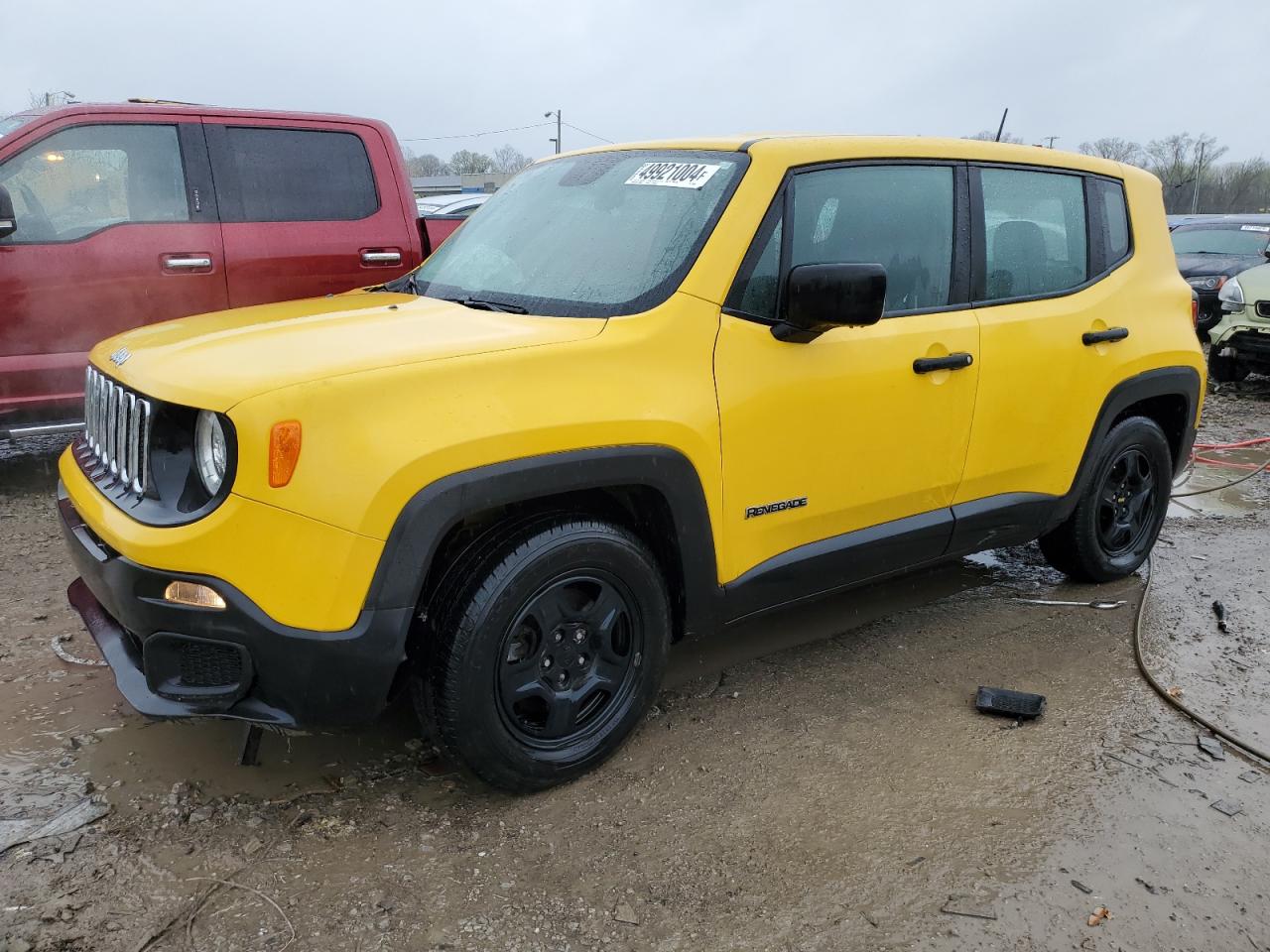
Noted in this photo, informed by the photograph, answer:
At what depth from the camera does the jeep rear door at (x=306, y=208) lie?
541cm

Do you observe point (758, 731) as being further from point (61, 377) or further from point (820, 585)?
point (61, 377)

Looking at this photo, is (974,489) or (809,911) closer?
(809,911)

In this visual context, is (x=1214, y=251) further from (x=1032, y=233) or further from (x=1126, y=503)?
(x=1032, y=233)

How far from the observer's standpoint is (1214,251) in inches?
508

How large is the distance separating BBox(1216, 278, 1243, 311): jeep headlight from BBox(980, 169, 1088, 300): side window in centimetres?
645

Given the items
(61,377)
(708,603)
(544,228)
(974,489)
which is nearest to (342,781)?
(708,603)

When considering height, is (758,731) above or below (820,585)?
below

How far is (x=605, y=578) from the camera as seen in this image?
2.78m

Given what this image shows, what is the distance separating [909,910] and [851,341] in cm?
164

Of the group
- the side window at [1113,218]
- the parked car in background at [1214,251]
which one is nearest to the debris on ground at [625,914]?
the side window at [1113,218]

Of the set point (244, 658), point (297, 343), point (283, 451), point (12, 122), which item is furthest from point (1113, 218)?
point (12, 122)

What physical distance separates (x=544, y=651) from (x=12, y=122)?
15.0 ft

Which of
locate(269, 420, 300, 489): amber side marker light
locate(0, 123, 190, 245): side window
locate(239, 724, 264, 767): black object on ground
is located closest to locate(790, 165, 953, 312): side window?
locate(269, 420, 300, 489): amber side marker light

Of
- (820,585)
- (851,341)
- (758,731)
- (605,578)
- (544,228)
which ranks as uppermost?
(544,228)
